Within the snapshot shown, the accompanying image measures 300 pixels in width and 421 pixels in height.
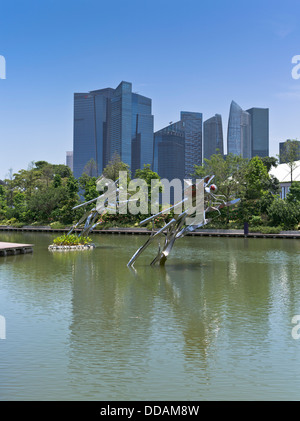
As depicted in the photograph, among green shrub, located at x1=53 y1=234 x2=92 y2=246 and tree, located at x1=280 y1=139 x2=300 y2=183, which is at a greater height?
tree, located at x1=280 y1=139 x2=300 y2=183

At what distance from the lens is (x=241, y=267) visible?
80.3ft

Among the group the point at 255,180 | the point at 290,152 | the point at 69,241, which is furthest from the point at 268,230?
the point at 69,241

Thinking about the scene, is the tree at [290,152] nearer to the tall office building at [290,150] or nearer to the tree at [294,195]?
Answer: the tall office building at [290,150]

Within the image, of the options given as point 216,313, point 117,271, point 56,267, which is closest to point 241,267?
point 117,271

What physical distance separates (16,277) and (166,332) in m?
11.1

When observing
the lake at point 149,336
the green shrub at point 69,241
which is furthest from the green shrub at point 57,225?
the lake at point 149,336

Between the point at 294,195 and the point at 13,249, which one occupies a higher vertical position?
the point at 294,195

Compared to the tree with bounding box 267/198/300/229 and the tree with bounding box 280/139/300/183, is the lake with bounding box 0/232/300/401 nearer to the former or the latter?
the tree with bounding box 267/198/300/229

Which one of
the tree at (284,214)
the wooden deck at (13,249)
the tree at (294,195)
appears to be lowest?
the wooden deck at (13,249)

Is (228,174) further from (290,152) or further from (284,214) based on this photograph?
(284,214)

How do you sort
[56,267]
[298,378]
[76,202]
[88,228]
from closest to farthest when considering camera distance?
[298,378] → [56,267] → [88,228] → [76,202]

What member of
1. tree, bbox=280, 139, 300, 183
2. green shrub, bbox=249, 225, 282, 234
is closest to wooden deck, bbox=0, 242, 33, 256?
green shrub, bbox=249, 225, 282, 234

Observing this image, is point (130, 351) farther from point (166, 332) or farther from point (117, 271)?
point (117, 271)

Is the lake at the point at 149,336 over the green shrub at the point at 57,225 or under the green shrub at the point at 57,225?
under
